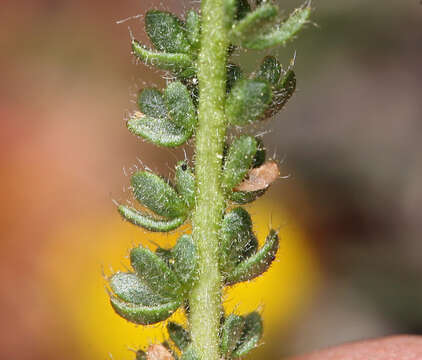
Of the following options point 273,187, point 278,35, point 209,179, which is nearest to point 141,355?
point 209,179

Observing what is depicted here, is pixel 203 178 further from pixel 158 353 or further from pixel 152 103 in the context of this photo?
pixel 158 353

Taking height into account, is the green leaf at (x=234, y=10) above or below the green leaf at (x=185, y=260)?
above

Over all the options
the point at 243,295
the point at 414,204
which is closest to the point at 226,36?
the point at 243,295

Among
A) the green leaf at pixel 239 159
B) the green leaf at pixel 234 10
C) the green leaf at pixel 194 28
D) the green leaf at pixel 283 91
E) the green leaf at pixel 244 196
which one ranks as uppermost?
the green leaf at pixel 194 28

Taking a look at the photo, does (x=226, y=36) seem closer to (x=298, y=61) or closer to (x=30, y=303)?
(x=30, y=303)

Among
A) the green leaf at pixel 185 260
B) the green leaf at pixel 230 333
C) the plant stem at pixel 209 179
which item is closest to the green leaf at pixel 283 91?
the plant stem at pixel 209 179

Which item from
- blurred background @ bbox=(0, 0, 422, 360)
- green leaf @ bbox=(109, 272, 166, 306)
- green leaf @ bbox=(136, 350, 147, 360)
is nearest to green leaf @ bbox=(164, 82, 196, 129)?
→ green leaf @ bbox=(109, 272, 166, 306)

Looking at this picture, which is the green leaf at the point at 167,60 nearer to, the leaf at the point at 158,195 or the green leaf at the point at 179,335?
the leaf at the point at 158,195
